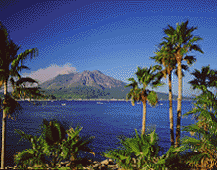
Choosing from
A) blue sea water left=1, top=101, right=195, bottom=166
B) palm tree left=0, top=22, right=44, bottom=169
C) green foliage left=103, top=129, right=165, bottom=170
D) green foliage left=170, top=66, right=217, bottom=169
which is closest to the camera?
green foliage left=103, top=129, right=165, bottom=170

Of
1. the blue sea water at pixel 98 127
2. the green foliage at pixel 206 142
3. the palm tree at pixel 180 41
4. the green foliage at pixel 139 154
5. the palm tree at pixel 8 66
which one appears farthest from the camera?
the blue sea water at pixel 98 127

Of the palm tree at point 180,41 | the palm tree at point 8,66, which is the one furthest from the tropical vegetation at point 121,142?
the palm tree at point 180,41

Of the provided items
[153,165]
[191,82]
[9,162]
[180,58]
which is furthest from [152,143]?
[9,162]

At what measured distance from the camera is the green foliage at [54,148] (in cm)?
570

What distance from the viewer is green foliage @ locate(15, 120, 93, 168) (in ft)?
18.7

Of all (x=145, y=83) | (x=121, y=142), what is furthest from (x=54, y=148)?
(x=145, y=83)

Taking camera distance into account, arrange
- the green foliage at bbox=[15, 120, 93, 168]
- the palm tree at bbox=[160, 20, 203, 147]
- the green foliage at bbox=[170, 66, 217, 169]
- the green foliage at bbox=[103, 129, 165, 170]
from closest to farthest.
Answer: the green foliage at bbox=[103, 129, 165, 170], the green foliage at bbox=[170, 66, 217, 169], the green foliage at bbox=[15, 120, 93, 168], the palm tree at bbox=[160, 20, 203, 147]

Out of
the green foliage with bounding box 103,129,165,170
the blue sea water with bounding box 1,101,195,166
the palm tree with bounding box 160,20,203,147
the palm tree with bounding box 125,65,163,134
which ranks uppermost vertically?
the palm tree with bounding box 160,20,203,147

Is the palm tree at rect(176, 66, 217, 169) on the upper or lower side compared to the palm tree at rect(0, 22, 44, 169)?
lower

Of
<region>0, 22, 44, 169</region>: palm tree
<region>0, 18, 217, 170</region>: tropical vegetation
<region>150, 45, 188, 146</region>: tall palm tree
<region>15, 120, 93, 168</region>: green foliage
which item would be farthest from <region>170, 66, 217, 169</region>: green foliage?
<region>150, 45, 188, 146</region>: tall palm tree

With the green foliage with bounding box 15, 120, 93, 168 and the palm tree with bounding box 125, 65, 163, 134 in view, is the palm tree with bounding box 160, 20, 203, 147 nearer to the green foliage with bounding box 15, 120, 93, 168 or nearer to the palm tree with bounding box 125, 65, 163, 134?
the palm tree with bounding box 125, 65, 163, 134

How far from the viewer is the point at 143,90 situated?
17578 mm

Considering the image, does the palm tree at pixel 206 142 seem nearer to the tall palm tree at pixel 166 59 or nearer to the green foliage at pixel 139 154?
the green foliage at pixel 139 154

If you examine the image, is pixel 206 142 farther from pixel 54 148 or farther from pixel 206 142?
pixel 54 148
